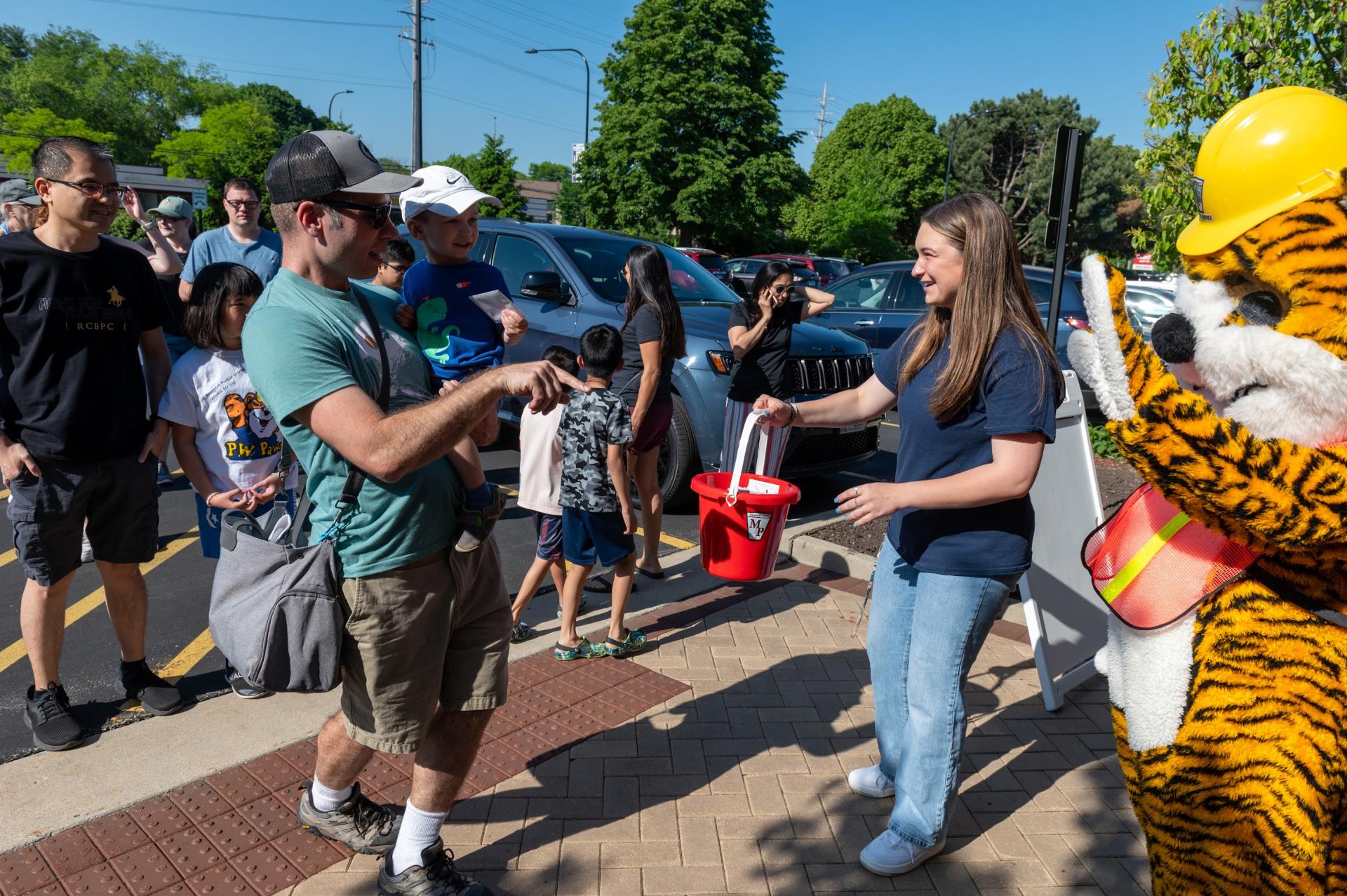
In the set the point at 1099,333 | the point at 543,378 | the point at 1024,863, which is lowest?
the point at 1024,863

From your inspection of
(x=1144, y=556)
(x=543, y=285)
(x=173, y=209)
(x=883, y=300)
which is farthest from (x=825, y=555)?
(x=883, y=300)

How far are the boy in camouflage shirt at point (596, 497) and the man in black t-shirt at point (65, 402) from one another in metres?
1.69

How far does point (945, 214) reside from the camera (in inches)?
101

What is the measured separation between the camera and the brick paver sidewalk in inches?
109

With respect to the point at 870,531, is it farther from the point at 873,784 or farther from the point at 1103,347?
the point at 1103,347

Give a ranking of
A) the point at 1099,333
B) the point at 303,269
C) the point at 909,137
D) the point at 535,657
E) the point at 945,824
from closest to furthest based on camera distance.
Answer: the point at 1099,333
the point at 303,269
the point at 945,824
the point at 535,657
the point at 909,137

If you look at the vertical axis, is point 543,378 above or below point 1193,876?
above

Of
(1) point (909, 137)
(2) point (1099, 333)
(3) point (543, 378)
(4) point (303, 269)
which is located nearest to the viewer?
(2) point (1099, 333)

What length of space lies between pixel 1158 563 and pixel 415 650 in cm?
178

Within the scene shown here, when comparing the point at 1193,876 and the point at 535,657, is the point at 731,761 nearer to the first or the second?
the point at 535,657

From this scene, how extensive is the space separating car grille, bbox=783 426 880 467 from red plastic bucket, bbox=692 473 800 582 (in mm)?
3059

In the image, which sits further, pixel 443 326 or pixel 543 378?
pixel 443 326

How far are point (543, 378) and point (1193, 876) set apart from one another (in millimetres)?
1670

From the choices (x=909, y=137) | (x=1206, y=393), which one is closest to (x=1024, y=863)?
(x=1206, y=393)
